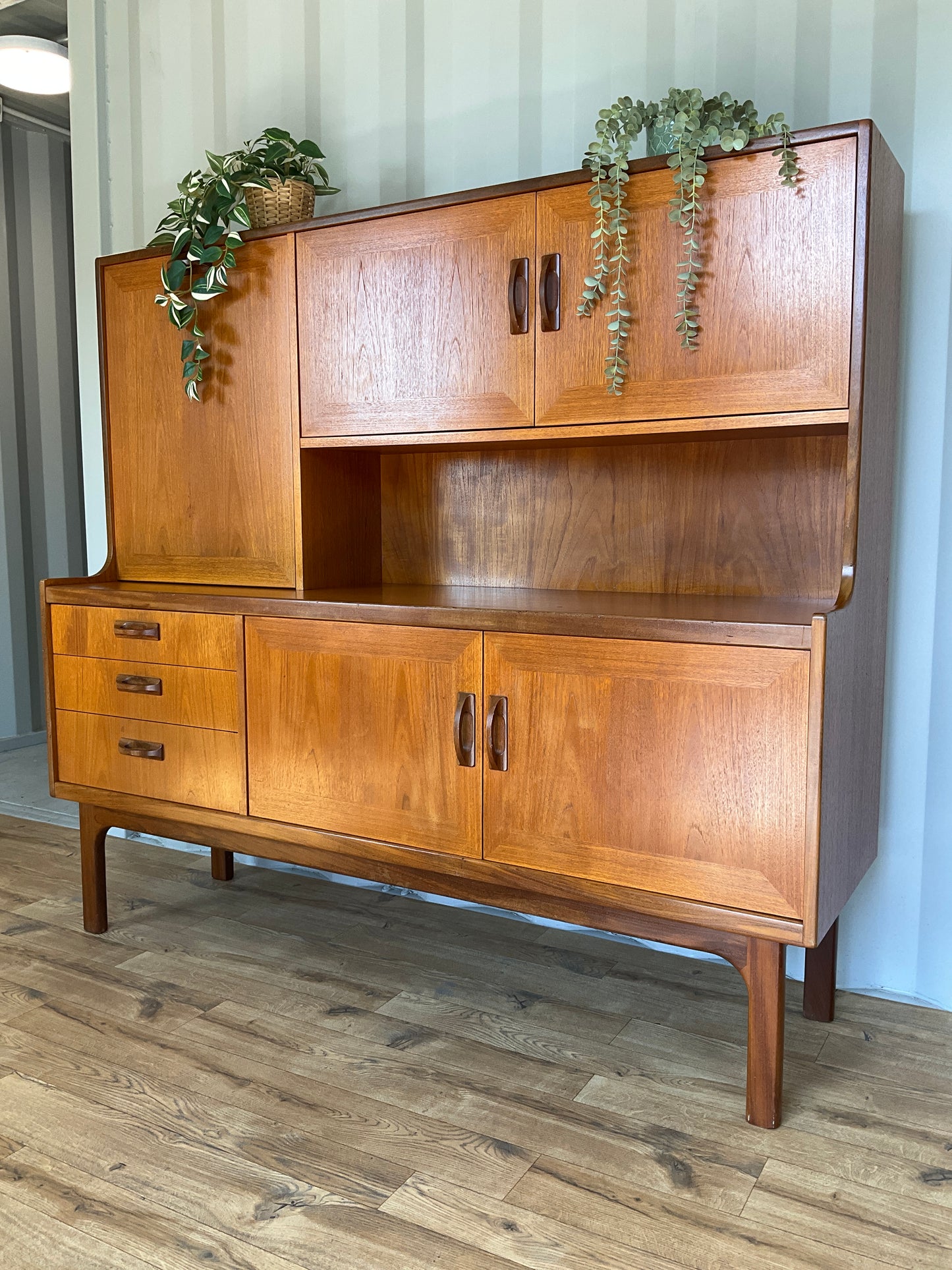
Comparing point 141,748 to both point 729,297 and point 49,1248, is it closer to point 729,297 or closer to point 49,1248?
point 49,1248

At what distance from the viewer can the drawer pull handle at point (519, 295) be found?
1.83 metres

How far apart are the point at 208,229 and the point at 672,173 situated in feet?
3.32

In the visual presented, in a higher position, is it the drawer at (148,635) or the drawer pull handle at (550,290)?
the drawer pull handle at (550,290)

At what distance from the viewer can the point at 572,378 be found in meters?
1.79

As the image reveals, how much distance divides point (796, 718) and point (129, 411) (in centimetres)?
172

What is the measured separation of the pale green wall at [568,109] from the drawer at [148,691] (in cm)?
115

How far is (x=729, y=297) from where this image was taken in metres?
1.65

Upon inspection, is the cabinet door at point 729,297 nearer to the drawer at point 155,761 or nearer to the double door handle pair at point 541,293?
the double door handle pair at point 541,293

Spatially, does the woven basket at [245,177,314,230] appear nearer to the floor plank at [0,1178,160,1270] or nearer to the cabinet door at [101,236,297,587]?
the cabinet door at [101,236,297,587]

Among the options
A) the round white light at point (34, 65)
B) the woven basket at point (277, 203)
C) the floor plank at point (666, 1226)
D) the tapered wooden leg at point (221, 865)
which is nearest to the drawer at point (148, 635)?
the tapered wooden leg at point (221, 865)

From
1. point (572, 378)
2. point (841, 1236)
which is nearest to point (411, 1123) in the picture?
point (841, 1236)

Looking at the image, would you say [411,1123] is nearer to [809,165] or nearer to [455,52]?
[809,165]

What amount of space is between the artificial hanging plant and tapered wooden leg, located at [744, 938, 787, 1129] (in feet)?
3.20

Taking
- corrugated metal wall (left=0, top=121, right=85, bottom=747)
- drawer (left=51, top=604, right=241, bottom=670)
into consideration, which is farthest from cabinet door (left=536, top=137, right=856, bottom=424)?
corrugated metal wall (left=0, top=121, right=85, bottom=747)
